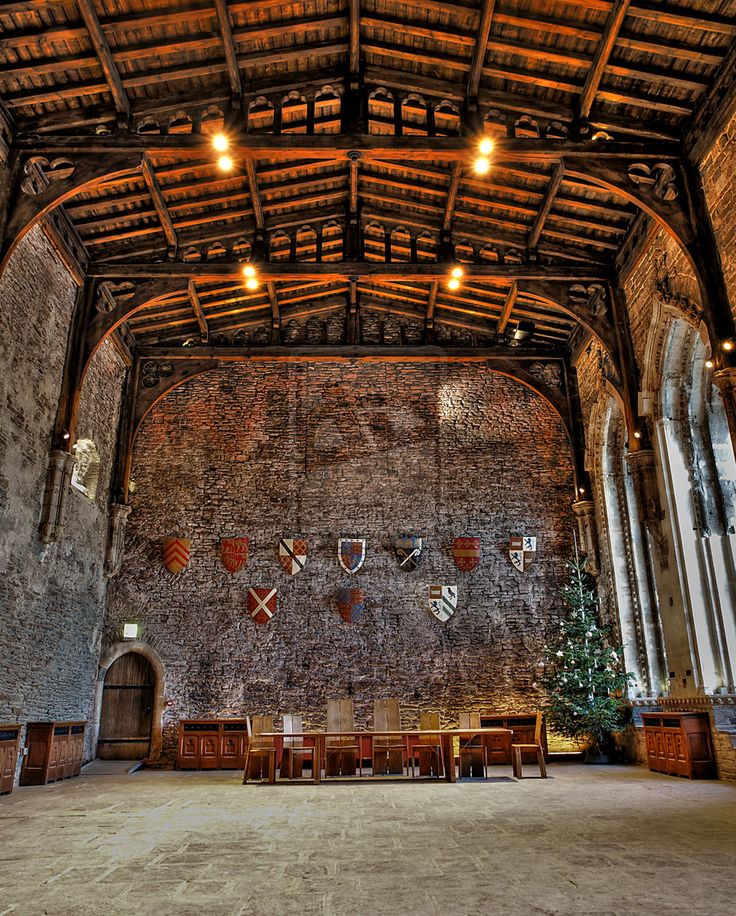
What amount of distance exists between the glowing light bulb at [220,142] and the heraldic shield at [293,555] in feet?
21.1

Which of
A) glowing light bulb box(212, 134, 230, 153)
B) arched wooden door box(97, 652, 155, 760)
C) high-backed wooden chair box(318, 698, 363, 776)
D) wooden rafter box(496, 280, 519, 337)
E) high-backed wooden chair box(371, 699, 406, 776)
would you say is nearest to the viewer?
glowing light bulb box(212, 134, 230, 153)

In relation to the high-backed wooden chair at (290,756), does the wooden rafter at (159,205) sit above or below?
above

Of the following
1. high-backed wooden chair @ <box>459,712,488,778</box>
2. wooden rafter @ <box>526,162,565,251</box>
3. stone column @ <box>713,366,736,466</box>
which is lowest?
high-backed wooden chair @ <box>459,712,488,778</box>

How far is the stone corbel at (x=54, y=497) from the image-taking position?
9367 mm

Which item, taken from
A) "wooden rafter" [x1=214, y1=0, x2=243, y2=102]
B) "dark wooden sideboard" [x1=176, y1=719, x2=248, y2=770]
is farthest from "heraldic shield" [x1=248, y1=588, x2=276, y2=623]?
"wooden rafter" [x1=214, y1=0, x2=243, y2=102]

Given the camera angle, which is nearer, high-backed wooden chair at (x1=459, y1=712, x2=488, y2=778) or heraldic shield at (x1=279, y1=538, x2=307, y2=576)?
A: high-backed wooden chair at (x1=459, y1=712, x2=488, y2=778)

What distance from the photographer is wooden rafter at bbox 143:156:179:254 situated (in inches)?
368

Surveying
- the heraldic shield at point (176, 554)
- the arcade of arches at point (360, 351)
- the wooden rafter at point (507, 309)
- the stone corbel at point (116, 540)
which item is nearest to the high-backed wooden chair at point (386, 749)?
the arcade of arches at point (360, 351)

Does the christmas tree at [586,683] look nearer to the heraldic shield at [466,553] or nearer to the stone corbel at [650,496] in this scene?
the heraldic shield at [466,553]

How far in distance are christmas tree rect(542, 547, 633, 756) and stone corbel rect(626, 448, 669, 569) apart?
83.4 inches

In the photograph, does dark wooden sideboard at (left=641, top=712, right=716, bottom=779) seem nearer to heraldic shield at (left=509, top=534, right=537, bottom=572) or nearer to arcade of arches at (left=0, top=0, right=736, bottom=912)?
arcade of arches at (left=0, top=0, right=736, bottom=912)

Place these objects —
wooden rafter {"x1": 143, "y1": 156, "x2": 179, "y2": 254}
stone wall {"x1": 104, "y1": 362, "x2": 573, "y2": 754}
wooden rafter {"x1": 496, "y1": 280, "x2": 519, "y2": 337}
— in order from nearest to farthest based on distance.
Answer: wooden rafter {"x1": 143, "y1": 156, "x2": 179, "y2": 254}, stone wall {"x1": 104, "y1": 362, "x2": 573, "y2": 754}, wooden rafter {"x1": 496, "y1": 280, "x2": 519, "y2": 337}

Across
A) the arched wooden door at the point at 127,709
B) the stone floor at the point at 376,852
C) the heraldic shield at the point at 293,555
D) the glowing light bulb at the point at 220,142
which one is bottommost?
the stone floor at the point at 376,852

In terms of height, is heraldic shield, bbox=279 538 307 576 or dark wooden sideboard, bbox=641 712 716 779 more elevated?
heraldic shield, bbox=279 538 307 576
